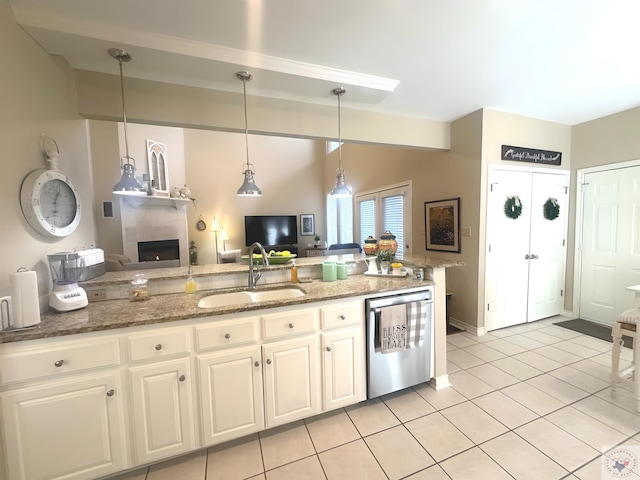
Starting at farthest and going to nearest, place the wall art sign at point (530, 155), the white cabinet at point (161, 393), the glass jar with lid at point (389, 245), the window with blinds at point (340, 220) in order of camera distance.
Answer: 1. the window with blinds at point (340, 220)
2. the wall art sign at point (530, 155)
3. the glass jar with lid at point (389, 245)
4. the white cabinet at point (161, 393)

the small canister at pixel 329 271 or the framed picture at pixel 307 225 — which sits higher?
the framed picture at pixel 307 225

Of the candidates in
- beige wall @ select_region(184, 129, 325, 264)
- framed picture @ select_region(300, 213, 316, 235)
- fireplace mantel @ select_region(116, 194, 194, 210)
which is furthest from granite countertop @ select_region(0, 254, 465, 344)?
framed picture @ select_region(300, 213, 316, 235)

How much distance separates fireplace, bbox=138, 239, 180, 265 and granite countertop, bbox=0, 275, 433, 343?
4.15m

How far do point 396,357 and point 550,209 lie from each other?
322 cm

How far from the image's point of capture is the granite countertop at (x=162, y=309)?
138 centimetres

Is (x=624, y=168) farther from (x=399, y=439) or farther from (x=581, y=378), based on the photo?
(x=399, y=439)

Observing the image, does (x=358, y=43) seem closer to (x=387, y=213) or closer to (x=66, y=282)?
(x=66, y=282)

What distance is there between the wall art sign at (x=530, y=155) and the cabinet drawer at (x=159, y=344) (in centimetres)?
389

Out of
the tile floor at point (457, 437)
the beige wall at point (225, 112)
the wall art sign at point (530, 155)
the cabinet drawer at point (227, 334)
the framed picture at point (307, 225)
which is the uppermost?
the beige wall at point (225, 112)

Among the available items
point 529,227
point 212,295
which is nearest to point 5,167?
point 212,295

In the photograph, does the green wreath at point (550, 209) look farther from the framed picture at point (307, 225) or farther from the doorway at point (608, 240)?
the framed picture at point (307, 225)

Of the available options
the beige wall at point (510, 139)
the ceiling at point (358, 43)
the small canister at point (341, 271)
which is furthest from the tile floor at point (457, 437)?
the ceiling at point (358, 43)

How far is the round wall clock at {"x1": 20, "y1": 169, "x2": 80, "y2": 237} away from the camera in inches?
62.1

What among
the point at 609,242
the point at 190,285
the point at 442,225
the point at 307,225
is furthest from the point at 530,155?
the point at 307,225
